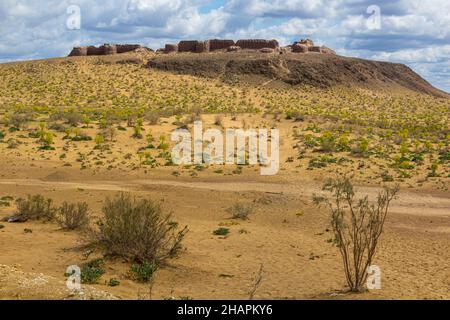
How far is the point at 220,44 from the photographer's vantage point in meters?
91.4

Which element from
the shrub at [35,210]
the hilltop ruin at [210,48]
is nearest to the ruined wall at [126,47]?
the hilltop ruin at [210,48]

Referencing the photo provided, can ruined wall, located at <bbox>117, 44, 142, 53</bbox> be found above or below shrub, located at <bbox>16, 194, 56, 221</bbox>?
above

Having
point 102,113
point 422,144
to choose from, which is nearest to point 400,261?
point 422,144

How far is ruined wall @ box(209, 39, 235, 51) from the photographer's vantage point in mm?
90875

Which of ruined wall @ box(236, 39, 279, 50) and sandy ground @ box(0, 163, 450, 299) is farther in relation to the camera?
ruined wall @ box(236, 39, 279, 50)

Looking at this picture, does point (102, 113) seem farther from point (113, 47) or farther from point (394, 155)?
point (113, 47)

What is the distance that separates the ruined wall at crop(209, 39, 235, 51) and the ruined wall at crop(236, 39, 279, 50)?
142cm

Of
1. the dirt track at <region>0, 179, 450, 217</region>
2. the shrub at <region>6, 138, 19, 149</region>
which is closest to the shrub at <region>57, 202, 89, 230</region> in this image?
the dirt track at <region>0, 179, 450, 217</region>

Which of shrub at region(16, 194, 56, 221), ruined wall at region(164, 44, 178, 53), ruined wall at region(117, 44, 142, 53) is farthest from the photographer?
ruined wall at region(117, 44, 142, 53)

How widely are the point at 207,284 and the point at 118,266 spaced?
2.17 meters

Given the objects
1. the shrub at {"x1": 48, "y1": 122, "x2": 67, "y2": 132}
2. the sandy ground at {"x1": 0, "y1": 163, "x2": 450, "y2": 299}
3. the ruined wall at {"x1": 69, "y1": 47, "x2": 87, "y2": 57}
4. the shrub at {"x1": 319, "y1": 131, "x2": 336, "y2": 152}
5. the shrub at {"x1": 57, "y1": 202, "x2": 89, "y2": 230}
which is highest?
the ruined wall at {"x1": 69, "y1": 47, "x2": 87, "y2": 57}

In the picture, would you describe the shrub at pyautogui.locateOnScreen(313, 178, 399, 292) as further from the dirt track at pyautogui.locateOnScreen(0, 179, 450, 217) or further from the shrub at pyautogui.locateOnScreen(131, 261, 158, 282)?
Answer: the dirt track at pyautogui.locateOnScreen(0, 179, 450, 217)
